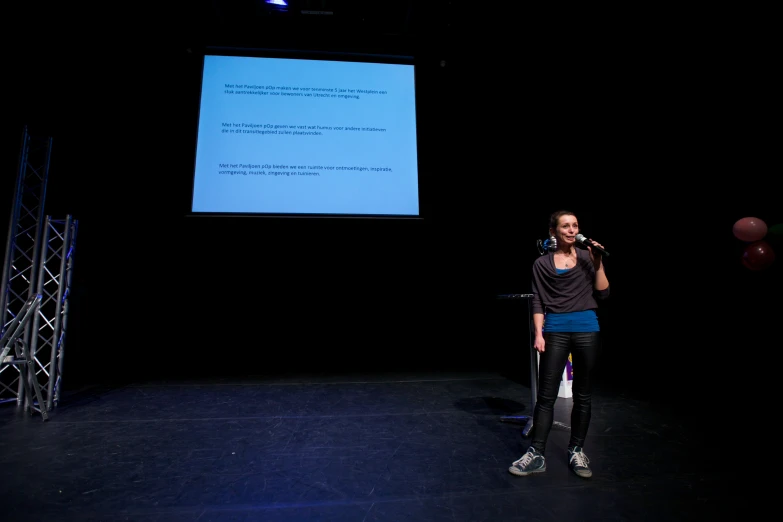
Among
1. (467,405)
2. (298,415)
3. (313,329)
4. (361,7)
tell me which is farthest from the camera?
(313,329)

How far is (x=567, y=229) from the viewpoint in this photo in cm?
185

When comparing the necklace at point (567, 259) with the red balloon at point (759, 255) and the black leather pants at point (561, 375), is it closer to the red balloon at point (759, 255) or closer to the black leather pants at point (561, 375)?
the black leather pants at point (561, 375)

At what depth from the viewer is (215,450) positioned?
2150 mm

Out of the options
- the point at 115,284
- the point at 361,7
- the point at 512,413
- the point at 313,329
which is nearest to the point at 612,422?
the point at 512,413

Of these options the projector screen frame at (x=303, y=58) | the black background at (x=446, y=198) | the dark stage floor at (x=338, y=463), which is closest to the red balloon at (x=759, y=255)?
the black background at (x=446, y=198)

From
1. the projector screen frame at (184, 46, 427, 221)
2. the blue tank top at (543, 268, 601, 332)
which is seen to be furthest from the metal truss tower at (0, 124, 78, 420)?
the blue tank top at (543, 268, 601, 332)

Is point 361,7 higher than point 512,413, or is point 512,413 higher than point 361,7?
point 361,7

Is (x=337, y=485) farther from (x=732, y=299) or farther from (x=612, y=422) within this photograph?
(x=732, y=299)

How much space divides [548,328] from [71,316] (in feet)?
15.4

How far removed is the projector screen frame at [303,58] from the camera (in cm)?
348

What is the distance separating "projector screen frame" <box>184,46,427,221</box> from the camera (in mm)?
3482

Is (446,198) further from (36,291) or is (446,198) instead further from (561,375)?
(36,291)

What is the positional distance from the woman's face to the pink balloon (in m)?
1.99

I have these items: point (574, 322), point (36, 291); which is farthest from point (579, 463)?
point (36, 291)
